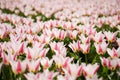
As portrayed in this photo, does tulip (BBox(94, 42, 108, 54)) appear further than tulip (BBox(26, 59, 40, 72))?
Yes

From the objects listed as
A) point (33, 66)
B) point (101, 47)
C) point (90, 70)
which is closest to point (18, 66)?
point (33, 66)

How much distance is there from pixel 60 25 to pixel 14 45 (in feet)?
8.19

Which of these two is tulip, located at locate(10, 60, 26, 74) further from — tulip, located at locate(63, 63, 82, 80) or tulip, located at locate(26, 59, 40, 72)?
tulip, located at locate(63, 63, 82, 80)

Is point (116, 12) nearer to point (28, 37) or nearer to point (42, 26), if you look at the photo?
point (42, 26)

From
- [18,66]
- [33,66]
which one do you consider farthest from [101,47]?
[18,66]

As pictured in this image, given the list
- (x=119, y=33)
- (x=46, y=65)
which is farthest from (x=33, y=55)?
(x=119, y=33)

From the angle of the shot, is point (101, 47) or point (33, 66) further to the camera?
point (101, 47)

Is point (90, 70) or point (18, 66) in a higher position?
point (18, 66)

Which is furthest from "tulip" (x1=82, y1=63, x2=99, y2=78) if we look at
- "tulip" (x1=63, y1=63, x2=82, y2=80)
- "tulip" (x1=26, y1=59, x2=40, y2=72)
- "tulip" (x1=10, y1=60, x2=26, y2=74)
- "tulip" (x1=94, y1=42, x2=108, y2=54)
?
"tulip" (x1=94, y1=42, x2=108, y2=54)

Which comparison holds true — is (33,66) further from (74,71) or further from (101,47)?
(101,47)

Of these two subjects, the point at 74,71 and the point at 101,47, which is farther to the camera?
the point at 101,47

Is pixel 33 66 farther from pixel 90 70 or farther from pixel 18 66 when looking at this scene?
pixel 90 70

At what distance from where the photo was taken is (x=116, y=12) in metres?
8.12

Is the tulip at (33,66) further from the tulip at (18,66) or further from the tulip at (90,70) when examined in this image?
the tulip at (90,70)
